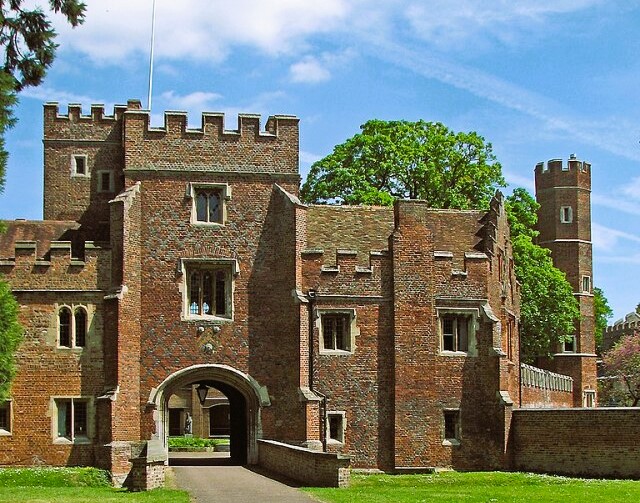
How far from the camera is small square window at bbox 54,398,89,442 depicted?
34.0 meters

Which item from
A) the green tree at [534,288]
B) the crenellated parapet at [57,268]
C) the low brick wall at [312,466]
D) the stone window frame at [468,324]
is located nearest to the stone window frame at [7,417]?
the crenellated parapet at [57,268]

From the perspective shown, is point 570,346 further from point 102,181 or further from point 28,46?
point 28,46

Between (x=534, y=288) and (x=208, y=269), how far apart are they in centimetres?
2036

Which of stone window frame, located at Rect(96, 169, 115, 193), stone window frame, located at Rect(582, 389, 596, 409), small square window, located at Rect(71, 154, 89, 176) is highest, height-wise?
small square window, located at Rect(71, 154, 89, 176)

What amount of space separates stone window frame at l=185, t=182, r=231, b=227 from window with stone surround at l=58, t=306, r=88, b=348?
14.1 ft

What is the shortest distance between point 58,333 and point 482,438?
12829 millimetres

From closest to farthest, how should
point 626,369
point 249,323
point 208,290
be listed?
1. point 249,323
2. point 208,290
3. point 626,369

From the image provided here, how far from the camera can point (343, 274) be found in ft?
116

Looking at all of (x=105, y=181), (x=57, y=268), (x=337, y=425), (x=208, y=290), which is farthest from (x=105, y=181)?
(x=337, y=425)

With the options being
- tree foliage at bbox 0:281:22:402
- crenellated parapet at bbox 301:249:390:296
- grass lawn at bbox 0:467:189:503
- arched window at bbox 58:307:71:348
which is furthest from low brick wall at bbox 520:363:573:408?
tree foliage at bbox 0:281:22:402

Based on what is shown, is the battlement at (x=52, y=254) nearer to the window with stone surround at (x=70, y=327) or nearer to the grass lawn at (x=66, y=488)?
the window with stone surround at (x=70, y=327)

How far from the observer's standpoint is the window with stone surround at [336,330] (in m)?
35.2

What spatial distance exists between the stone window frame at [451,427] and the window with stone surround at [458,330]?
1.79m

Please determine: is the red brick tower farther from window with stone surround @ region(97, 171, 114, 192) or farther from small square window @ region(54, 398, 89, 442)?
small square window @ region(54, 398, 89, 442)
